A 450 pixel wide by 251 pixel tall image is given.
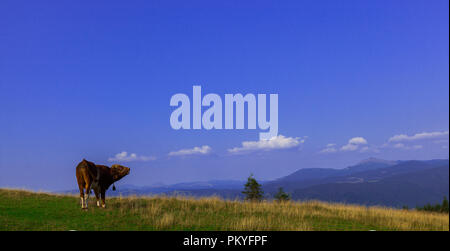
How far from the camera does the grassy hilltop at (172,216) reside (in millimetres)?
16672

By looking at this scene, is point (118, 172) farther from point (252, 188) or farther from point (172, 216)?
point (252, 188)

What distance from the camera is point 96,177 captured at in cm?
1942

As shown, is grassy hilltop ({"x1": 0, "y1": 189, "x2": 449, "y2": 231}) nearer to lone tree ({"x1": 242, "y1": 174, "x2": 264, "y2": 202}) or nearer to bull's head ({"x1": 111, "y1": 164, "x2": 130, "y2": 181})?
bull's head ({"x1": 111, "y1": 164, "x2": 130, "y2": 181})

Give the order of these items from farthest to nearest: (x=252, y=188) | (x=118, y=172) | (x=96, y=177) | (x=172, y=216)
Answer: (x=252, y=188), (x=118, y=172), (x=96, y=177), (x=172, y=216)

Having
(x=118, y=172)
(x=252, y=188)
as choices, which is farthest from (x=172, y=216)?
(x=252, y=188)

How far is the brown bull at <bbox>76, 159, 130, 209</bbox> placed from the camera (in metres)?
19.0

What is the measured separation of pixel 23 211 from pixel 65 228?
569 centimetres

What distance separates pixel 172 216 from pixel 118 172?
4640 millimetres

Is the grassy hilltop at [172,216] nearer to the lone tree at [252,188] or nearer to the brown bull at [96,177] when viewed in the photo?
the brown bull at [96,177]
